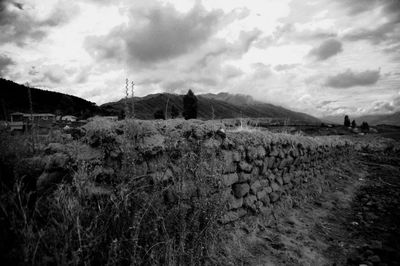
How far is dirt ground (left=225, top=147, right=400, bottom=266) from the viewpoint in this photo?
3693 mm

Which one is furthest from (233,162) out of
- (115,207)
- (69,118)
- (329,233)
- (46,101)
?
(46,101)

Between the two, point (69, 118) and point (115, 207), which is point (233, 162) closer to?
point (115, 207)

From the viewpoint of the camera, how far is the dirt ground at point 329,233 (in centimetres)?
369

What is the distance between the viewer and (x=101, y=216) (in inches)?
85.4

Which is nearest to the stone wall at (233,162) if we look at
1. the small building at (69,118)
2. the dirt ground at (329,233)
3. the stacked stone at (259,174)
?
the stacked stone at (259,174)

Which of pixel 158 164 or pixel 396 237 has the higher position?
pixel 158 164

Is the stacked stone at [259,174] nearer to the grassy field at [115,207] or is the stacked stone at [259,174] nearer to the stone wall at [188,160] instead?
the stone wall at [188,160]

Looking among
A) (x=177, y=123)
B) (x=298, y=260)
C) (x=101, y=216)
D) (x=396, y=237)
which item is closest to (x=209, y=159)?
(x=177, y=123)

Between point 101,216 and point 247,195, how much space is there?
2913 millimetres

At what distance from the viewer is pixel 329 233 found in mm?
4766

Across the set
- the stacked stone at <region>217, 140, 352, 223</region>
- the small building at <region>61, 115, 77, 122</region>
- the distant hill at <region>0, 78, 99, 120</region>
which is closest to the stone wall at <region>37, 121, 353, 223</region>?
the stacked stone at <region>217, 140, 352, 223</region>

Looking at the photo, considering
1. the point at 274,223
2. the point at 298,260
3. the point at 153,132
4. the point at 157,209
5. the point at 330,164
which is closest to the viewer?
the point at 157,209

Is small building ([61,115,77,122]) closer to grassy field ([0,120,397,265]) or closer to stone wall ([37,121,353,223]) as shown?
grassy field ([0,120,397,265])

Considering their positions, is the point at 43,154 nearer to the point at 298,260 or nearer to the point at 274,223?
the point at 298,260
